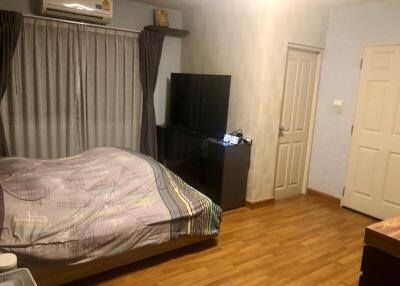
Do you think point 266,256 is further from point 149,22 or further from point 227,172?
point 149,22

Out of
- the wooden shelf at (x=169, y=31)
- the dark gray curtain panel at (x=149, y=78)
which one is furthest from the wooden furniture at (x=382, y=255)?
the wooden shelf at (x=169, y=31)

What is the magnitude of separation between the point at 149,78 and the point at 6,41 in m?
1.72

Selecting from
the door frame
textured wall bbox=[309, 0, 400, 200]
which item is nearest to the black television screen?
the door frame

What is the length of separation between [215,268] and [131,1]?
11.6 feet

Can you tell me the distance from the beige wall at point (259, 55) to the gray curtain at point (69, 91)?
1.25 metres

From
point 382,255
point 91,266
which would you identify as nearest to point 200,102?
point 91,266

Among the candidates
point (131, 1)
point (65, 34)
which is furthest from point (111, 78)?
point (131, 1)

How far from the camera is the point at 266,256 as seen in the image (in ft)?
9.44

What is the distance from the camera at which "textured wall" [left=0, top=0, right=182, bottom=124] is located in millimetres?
3666

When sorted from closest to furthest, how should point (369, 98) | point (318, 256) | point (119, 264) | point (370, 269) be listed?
1. point (370, 269)
2. point (119, 264)
3. point (318, 256)
4. point (369, 98)

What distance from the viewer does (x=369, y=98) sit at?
378 centimetres

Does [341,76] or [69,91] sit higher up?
[341,76]

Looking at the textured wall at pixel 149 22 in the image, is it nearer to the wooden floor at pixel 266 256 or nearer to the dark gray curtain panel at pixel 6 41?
the dark gray curtain panel at pixel 6 41

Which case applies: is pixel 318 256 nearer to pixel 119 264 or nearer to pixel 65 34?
pixel 119 264
